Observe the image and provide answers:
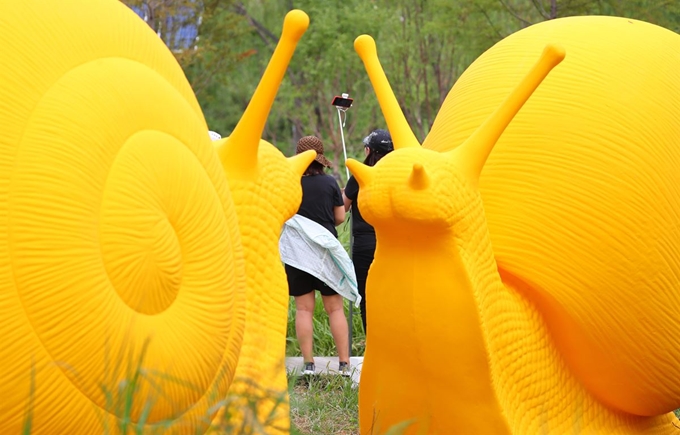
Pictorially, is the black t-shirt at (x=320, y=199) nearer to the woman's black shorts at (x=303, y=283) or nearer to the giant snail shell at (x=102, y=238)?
the woman's black shorts at (x=303, y=283)

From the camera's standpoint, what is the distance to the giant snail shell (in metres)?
1.95

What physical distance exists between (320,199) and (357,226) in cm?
31

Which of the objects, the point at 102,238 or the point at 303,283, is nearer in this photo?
the point at 102,238

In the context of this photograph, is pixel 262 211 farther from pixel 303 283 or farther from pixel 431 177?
pixel 303 283

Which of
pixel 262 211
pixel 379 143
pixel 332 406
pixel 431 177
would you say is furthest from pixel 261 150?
pixel 379 143

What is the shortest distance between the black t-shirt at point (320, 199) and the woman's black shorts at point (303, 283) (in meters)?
0.35

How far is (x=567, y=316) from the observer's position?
386 centimetres

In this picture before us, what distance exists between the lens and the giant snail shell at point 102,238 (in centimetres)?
195

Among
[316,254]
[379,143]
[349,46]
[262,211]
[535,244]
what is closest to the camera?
[262,211]

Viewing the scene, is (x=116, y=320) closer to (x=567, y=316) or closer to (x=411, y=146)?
(x=411, y=146)

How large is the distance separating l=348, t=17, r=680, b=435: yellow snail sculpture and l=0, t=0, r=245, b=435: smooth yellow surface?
104 centimetres

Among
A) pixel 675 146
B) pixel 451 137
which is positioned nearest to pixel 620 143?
pixel 675 146

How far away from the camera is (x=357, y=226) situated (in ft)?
23.0

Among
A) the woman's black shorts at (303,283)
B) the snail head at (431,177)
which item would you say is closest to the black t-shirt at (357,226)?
the woman's black shorts at (303,283)
